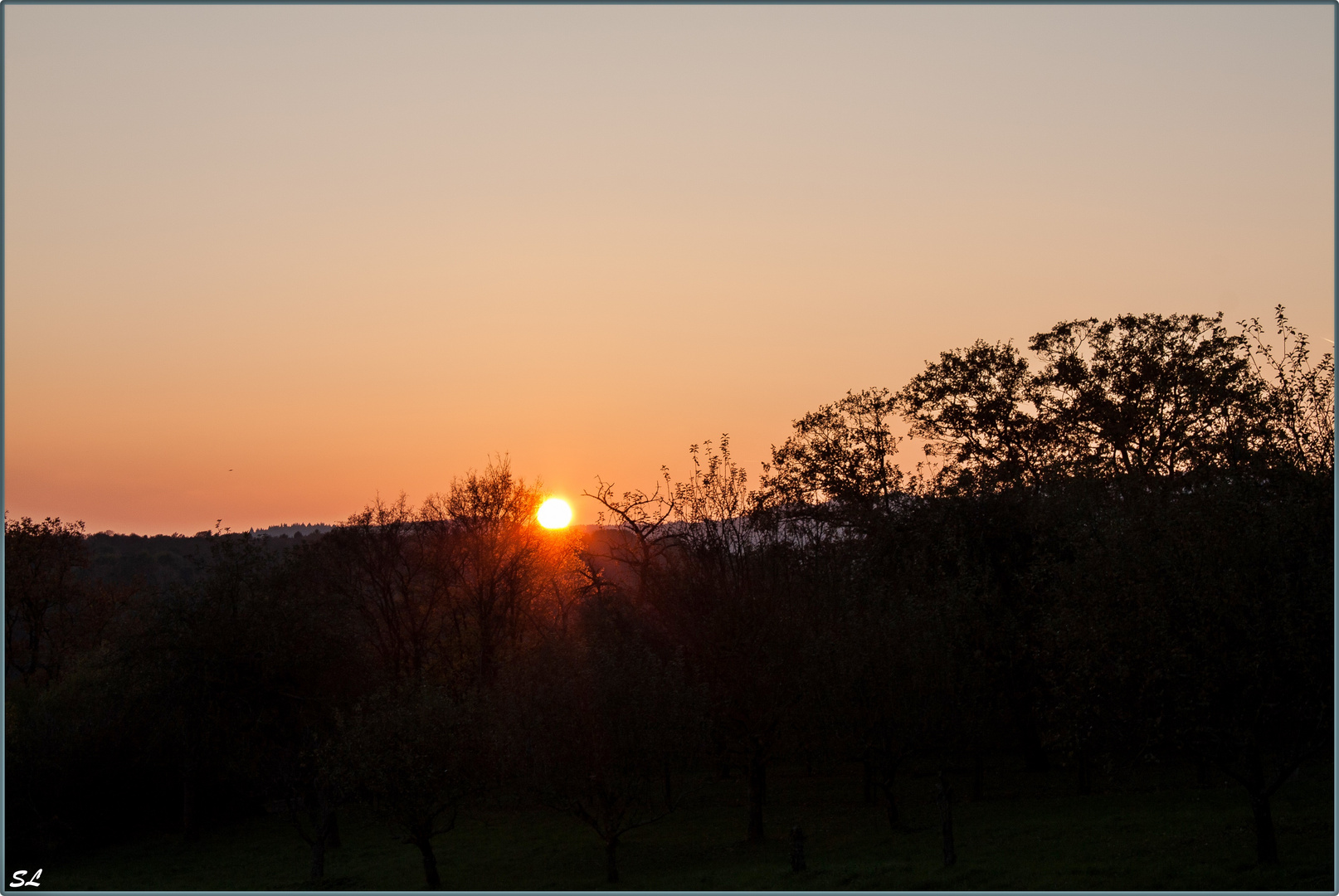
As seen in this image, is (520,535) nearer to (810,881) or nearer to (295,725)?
(295,725)

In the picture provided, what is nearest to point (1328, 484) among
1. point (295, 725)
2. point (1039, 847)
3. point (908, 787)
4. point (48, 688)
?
point (1039, 847)

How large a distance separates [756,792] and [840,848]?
5089 millimetres

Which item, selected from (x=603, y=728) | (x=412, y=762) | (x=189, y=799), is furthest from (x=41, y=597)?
(x=603, y=728)

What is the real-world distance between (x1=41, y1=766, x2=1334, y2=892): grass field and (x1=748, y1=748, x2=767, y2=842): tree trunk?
799mm

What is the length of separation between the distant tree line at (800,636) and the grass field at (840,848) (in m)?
1.46

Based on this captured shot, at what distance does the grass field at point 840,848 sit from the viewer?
29.2 metres

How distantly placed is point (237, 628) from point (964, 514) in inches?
1334

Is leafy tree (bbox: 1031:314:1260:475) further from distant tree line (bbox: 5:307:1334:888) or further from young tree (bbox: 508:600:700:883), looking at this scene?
young tree (bbox: 508:600:700:883)

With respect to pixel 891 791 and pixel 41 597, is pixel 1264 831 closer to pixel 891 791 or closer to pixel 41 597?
pixel 891 791

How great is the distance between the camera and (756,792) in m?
42.1

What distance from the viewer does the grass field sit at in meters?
29.2

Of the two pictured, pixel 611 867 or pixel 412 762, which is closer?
pixel 611 867

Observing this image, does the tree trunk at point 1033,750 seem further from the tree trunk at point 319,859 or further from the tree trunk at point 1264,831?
the tree trunk at point 319,859

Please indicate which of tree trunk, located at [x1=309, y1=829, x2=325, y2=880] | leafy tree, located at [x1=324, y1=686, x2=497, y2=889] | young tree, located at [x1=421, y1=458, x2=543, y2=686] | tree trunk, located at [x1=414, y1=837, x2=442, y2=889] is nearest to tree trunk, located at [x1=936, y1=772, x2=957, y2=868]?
leafy tree, located at [x1=324, y1=686, x2=497, y2=889]
